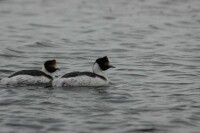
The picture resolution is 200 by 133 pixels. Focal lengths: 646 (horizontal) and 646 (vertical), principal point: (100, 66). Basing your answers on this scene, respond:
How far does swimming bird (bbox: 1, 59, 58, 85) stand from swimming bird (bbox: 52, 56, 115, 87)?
19.7 inches

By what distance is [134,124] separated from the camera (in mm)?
13594

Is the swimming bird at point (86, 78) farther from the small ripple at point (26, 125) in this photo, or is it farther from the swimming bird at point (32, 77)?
the small ripple at point (26, 125)

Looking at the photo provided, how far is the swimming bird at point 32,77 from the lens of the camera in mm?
17281

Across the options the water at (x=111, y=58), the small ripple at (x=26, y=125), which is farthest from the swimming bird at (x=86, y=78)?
the small ripple at (x=26, y=125)

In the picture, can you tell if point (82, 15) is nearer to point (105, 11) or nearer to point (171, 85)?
point (105, 11)

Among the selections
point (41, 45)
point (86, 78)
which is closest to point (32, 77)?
point (86, 78)

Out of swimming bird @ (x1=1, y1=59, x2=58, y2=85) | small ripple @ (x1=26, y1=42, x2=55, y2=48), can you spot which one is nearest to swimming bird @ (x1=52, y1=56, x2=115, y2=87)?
swimming bird @ (x1=1, y1=59, x2=58, y2=85)

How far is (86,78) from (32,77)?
1.47 m

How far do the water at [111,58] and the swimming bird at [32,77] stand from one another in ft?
0.94

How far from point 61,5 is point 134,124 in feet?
73.4

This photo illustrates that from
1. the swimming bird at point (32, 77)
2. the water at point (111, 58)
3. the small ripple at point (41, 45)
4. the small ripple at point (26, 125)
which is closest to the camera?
the small ripple at point (26, 125)

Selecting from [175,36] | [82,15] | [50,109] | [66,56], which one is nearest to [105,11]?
[82,15]

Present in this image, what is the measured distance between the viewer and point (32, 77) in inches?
692

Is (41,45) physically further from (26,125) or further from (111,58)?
(26,125)
